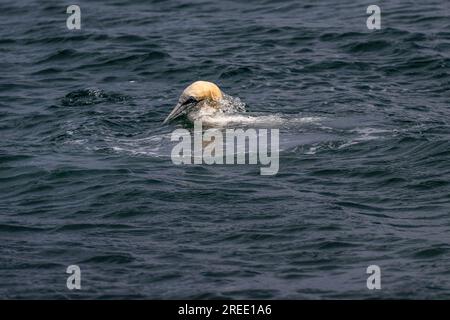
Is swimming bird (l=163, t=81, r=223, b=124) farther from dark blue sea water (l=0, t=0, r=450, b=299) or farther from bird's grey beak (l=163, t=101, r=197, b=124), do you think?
dark blue sea water (l=0, t=0, r=450, b=299)

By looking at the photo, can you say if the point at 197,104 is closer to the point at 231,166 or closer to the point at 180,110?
the point at 180,110

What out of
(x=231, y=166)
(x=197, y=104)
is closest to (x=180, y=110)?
(x=197, y=104)

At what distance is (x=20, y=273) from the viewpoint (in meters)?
14.4

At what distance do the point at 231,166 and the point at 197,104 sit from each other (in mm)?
2892

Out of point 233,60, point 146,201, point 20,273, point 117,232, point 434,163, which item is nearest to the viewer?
point 20,273

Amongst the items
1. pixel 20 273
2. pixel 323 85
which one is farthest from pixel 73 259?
pixel 323 85

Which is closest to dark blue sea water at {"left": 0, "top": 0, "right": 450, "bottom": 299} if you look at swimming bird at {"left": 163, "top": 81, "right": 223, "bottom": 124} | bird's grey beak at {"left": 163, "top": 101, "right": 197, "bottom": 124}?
bird's grey beak at {"left": 163, "top": 101, "right": 197, "bottom": 124}

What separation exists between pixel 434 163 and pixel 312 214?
3020 mm

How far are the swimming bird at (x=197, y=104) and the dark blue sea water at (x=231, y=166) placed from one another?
467 mm

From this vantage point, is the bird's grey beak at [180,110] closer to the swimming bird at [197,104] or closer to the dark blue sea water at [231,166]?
the swimming bird at [197,104]

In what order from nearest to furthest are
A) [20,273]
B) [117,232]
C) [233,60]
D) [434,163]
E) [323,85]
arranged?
1. [20,273]
2. [117,232]
3. [434,163]
4. [323,85]
5. [233,60]
